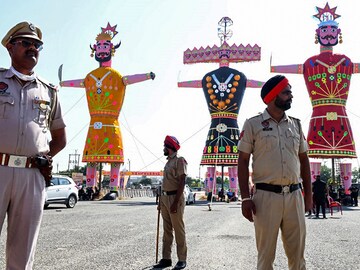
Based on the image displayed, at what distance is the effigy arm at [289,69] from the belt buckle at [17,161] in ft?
79.1

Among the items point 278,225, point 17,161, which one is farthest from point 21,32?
point 278,225

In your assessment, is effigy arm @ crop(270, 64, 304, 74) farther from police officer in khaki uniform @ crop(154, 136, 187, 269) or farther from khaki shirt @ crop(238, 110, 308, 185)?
khaki shirt @ crop(238, 110, 308, 185)

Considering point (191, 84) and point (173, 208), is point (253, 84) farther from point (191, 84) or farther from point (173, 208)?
point (173, 208)

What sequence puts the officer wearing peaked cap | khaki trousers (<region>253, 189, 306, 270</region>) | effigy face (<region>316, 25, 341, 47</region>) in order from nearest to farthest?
the officer wearing peaked cap < khaki trousers (<region>253, 189, 306, 270</region>) < effigy face (<region>316, 25, 341, 47</region>)

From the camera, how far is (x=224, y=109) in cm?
2831

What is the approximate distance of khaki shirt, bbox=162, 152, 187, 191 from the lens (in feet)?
19.0

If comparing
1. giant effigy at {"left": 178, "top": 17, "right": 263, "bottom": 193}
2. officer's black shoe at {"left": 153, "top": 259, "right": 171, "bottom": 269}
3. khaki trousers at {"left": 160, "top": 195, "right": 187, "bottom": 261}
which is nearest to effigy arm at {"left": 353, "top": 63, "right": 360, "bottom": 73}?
giant effigy at {"left": 178, "top": 17, "right": 263, "bottom": 193}

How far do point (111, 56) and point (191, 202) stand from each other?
11268 millimetres

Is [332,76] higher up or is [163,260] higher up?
[332,76]

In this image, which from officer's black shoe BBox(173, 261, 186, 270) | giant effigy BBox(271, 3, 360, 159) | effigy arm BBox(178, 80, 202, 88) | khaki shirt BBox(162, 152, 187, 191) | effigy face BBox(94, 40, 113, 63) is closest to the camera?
officer's black shoe BBox(173, 261, 186, 270)

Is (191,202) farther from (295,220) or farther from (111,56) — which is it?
(295,220)

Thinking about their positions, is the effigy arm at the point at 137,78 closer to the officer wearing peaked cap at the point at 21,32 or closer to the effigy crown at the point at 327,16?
the effigy crown at the point at 327,16

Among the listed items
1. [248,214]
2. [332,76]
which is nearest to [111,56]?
[332,76]

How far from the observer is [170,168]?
19.2 ft
